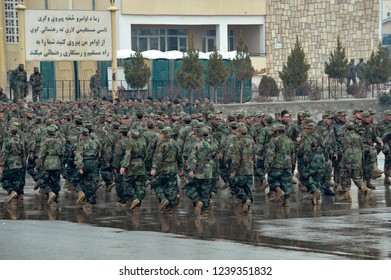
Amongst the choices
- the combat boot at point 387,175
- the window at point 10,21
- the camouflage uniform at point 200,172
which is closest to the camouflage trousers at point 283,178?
the camouflage uniform at point 200,172

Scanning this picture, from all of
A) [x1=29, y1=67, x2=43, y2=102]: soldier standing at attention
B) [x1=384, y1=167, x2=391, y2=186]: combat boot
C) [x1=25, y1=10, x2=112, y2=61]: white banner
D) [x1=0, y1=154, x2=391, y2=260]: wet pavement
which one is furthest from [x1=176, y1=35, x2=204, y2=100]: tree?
[x1=0, y1=154, x2=391, y2=260]: wet pavement

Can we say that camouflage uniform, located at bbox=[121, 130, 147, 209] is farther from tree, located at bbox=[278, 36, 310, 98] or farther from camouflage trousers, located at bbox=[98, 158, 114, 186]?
tree, located at bbox=[278, 36, 310, 98]

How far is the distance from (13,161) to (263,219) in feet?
18.0

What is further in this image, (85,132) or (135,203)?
(85,132)

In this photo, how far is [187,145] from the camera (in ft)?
76.4

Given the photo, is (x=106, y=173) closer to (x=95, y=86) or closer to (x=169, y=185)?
(x=169, y=185)

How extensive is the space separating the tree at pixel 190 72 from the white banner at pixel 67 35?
268 inches

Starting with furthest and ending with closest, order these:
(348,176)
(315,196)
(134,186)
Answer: (348,176) → (315,196) → (134,186)

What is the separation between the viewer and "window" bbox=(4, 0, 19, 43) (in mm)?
56719

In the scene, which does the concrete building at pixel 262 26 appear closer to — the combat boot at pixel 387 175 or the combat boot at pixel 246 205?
the combat boot at pixel 387 175

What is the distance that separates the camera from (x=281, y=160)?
74.2ft

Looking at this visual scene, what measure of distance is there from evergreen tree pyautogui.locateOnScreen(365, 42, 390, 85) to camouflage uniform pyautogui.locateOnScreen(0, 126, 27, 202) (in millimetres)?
29306

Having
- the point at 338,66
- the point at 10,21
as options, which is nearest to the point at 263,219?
the point at 338,66

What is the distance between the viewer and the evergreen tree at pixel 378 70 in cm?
5078
